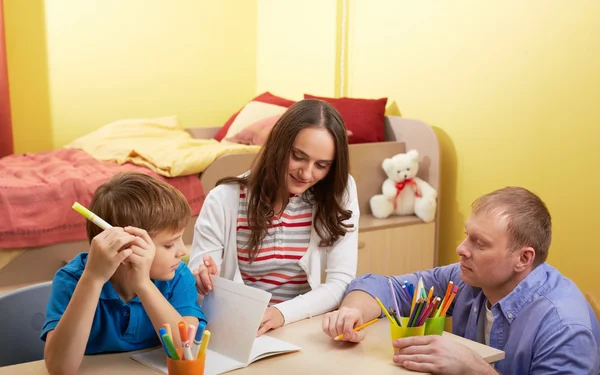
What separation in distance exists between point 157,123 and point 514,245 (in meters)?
2.59

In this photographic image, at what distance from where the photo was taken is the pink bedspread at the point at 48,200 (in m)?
2.54

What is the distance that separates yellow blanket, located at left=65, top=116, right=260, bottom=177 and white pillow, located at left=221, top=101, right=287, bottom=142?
0.19 metres

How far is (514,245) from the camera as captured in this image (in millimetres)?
1472

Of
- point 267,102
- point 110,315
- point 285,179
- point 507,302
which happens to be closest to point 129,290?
point 110,315

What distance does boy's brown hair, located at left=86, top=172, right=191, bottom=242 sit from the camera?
124 cm

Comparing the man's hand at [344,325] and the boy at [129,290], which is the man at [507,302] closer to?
the man's hand at [344,325]

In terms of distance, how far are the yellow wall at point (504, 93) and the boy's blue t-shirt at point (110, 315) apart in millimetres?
1753

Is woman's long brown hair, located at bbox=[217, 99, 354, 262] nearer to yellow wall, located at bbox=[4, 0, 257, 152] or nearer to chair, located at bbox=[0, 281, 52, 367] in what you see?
chair, located at bbox=[0, 281, 52, 367]

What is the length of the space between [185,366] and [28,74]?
313cm

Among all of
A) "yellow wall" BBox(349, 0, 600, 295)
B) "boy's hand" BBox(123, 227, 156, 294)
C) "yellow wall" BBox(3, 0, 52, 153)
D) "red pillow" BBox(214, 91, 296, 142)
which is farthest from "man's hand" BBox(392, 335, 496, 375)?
"yellow wall" BBox(3, 0, 52, 153)

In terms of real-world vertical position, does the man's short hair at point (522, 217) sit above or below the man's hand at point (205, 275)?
above

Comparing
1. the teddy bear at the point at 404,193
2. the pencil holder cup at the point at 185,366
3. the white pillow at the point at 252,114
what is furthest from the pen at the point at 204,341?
the white pillow at the point at 252,114

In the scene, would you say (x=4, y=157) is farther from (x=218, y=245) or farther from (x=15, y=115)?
(x=218, y=245)

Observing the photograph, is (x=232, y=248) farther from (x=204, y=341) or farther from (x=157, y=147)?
(x=157, y=147)
